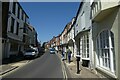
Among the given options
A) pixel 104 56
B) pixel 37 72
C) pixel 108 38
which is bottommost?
pixel 37 72

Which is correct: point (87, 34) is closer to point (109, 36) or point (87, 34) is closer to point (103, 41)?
point (103, 41)

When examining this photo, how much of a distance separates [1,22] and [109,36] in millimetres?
16053

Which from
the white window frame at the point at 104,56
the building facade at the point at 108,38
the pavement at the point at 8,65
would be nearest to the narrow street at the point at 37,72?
the pavement at the point at 8,65

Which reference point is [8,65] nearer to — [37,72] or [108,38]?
[37,72]

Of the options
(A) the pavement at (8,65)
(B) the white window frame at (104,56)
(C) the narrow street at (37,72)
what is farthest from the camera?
(A) the pavement at (8,65)

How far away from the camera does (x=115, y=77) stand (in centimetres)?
755

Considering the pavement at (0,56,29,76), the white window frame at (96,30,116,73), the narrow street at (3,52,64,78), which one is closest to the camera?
the white window frame at (96,30,116,73)

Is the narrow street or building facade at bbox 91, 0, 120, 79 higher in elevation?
building facade at bbox 91, 0, 120, 79

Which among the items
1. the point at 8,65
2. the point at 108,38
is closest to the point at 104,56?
the point at 108,38

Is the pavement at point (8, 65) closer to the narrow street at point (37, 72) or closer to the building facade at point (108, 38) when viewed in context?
the narrow street at point (37, 72)

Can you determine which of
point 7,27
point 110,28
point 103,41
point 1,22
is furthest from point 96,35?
point 7,27

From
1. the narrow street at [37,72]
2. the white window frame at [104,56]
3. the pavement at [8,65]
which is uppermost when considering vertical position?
the white window frame at [104,56]

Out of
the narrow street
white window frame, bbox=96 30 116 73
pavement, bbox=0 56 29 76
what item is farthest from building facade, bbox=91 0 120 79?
pavement, bbox=0 56 29 76

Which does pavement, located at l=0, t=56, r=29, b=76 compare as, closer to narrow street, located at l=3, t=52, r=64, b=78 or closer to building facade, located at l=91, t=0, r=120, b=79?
narrow street, located at l=3, t=52, r=64, b=78
